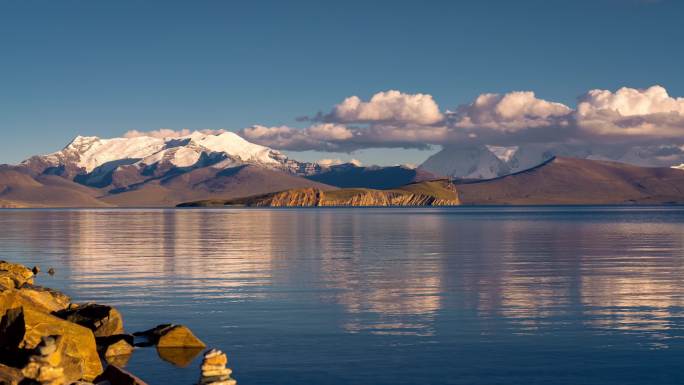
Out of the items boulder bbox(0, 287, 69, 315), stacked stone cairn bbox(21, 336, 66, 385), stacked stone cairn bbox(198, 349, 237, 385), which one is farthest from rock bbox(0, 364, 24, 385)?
boulder bbox(0, 287, 69, 315)

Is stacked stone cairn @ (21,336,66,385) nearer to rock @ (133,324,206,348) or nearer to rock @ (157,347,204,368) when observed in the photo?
rock @ (157,347,204,368)

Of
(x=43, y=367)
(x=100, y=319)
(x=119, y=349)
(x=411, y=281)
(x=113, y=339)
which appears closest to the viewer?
(x=43, y=367)

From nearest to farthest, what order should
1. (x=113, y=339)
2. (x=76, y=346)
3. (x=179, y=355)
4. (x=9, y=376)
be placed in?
(x=9, y=376), (x=76, y=346), (x=179, y=355), (x=113, y=339)

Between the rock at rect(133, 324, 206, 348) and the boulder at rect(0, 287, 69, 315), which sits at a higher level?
the boulder at rect(0, 287, 69, 315)

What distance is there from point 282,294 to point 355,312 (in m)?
7.76

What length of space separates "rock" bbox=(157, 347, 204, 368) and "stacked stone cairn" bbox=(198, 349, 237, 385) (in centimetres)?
734

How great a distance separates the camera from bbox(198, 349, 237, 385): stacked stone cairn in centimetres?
1984

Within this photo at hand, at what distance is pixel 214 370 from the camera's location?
20.0 meters

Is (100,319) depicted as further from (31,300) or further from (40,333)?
(40,333)

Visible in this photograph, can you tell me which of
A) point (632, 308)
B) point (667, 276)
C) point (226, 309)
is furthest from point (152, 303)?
point (667, 276)

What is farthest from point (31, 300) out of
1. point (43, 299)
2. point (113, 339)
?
point (113, 339)

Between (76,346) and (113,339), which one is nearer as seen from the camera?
(76,346)

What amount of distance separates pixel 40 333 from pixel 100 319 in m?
6.74

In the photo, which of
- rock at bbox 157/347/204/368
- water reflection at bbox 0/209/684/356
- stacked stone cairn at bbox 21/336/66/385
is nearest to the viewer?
stacked stone cairn at bbox 21/336/66/385
